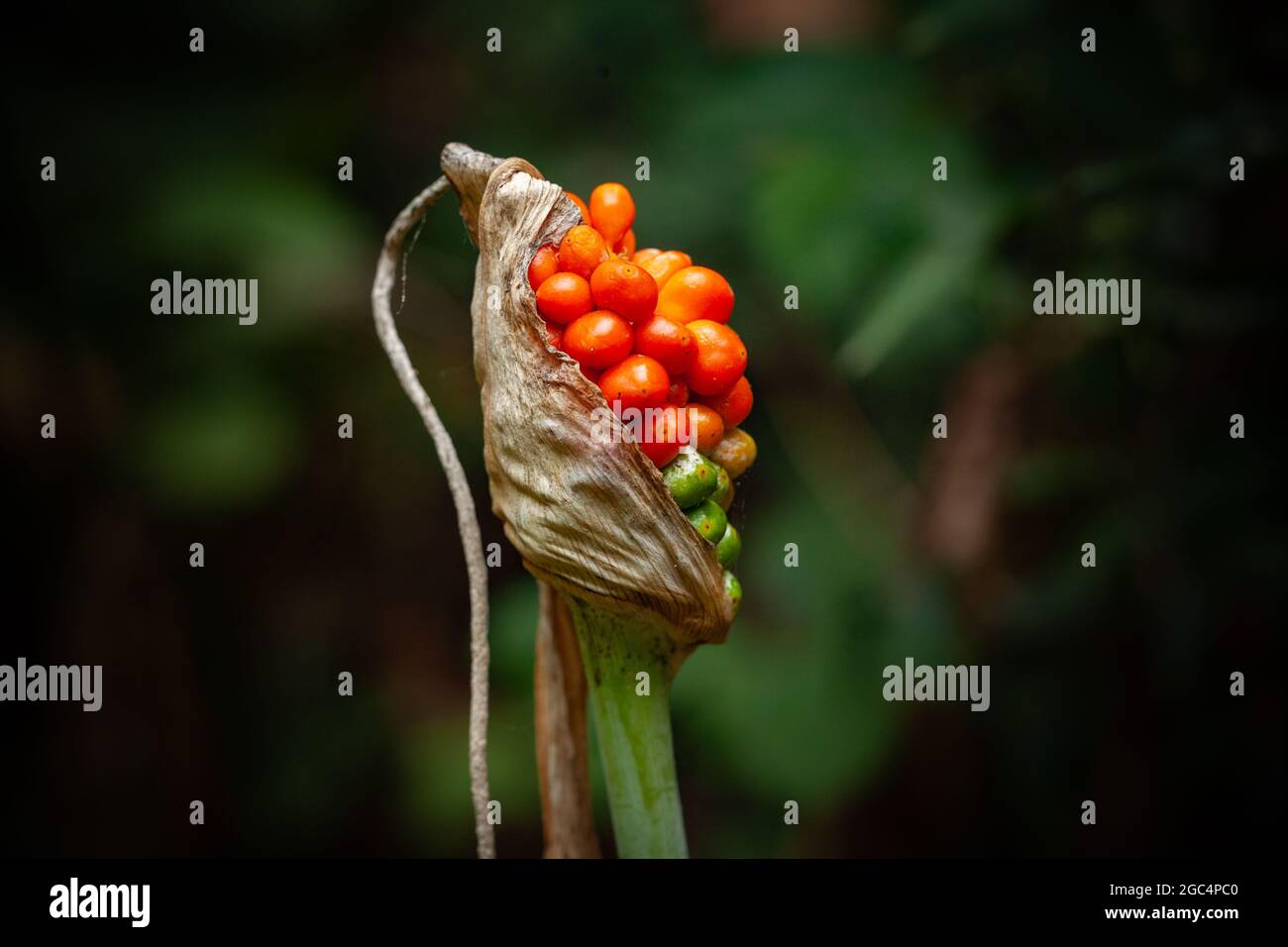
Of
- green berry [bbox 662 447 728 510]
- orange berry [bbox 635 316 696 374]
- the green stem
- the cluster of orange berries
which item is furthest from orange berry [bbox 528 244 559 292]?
the green stem


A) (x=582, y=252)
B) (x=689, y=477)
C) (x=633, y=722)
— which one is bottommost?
(x=633, y=722)

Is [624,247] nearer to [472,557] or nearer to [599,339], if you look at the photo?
[599,339]

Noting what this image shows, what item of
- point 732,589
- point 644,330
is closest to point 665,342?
point 644,330

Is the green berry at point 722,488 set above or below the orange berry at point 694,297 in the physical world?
below

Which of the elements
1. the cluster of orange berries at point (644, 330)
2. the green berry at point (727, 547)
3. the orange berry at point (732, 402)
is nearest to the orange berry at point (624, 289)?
the cluster of orange berries at point (644, 330)

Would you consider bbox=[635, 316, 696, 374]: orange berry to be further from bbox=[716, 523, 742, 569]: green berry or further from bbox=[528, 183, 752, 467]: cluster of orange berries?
bbox=[716, 523, 742, 569]: green berry

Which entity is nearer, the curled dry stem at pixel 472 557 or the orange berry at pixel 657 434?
the orange berry at pixel 657 434

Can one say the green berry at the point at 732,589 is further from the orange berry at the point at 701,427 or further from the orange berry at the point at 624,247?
the orange berry at the point at 624,247

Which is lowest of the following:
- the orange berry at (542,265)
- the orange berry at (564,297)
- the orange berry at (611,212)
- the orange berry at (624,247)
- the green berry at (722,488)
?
the green berry at (722,488)
